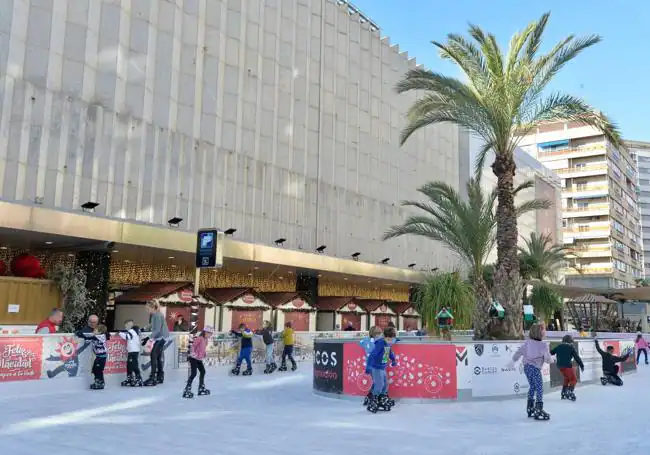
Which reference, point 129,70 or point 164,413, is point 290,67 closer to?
point 129,70

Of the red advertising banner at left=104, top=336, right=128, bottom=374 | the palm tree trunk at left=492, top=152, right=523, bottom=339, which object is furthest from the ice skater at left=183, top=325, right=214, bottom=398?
the palm tree trunk at left=492, top=152, right=523, bottom=339

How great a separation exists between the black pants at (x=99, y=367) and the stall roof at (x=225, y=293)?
14340 mm

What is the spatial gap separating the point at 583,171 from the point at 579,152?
287 cm

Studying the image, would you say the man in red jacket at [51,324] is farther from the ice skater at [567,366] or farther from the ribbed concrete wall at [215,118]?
the ice skater at [567,366]

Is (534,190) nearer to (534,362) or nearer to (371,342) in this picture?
(534,362)

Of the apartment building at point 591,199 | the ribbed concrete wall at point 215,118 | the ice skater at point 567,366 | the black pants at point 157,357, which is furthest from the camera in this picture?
the apartment building at point 591,199

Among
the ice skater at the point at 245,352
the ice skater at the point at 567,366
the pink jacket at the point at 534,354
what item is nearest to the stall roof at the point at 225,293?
the ice skater at the point at 245,352

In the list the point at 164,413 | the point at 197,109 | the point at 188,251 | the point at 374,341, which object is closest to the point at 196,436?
the point at 164,413

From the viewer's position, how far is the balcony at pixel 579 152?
86.2m

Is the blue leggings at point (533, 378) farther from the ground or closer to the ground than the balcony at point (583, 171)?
closer to the ground

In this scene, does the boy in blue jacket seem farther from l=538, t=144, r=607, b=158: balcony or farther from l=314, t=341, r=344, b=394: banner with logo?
l=538, t=144, r=607, b=158: balcony

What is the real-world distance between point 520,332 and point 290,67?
67.9 feet

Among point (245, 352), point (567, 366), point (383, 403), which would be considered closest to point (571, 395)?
point (567, 366)

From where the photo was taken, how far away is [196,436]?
8500mm
